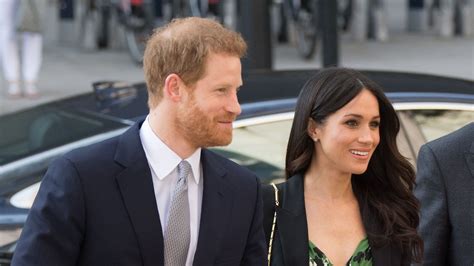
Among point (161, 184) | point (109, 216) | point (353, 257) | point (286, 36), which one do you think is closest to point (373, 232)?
point (353, 257)

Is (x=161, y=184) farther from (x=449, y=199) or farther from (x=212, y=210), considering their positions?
(x=449, y=199)

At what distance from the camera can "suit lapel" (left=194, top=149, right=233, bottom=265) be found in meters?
3.13

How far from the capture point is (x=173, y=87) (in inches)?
121

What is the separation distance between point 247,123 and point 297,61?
10.9 metres

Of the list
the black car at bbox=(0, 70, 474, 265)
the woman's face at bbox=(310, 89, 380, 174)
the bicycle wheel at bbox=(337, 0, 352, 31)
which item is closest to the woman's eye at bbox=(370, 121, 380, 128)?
the woman's face at bbox=(310, 89, 380, 174)

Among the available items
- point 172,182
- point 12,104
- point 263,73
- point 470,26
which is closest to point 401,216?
point 172,182

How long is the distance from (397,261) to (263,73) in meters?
2.53

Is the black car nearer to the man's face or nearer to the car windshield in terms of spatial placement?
the car windshield

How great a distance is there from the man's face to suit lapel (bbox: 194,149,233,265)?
15 cm

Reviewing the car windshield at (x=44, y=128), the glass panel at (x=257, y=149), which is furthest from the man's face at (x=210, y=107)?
the car windshield at (x=44, y=128)

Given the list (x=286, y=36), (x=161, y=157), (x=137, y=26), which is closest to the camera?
(x=161, y=157)

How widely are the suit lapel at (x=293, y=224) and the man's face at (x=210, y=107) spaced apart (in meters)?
0.85

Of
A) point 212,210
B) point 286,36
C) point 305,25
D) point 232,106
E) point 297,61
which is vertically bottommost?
point 297,61

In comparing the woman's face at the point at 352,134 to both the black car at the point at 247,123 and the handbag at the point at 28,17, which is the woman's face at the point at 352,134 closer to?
the black car at the point at 247,123
